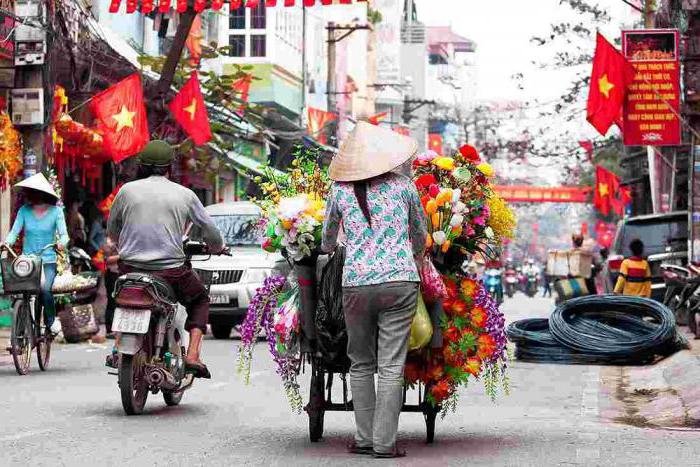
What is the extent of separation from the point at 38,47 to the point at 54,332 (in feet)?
27.4

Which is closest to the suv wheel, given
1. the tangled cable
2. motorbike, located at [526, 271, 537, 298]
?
the tangled cable

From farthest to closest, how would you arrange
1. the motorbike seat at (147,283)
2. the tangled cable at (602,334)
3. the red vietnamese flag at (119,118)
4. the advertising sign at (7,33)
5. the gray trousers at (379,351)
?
the red vietnamese flag at (119,118)
the advertising sign at (7,33)
the tangled cable at (602,334)
the motorbike seat at (147,283)
the gray trousers at (379,351)

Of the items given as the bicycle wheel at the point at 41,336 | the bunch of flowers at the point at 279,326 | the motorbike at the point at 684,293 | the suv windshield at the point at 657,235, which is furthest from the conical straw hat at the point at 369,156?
the suv windshield at the point at 657,235

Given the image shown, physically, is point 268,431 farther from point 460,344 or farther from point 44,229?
point 44,229

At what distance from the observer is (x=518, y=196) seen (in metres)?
90.5

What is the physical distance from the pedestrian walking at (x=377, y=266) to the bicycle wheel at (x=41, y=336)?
20.1 feet

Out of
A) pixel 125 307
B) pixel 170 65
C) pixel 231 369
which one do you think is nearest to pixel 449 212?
pixel 125 307

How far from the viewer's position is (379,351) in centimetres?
805

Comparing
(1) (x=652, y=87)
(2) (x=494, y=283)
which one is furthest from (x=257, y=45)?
(1) (x=652, y=87)

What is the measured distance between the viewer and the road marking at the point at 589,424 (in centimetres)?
814

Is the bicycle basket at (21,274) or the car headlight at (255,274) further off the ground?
the bicycle basket at (21,274)

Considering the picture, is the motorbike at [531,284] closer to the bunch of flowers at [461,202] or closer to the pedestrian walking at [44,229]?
the pedestrian walking at [44,229]

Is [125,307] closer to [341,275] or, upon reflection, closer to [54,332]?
[341,275]

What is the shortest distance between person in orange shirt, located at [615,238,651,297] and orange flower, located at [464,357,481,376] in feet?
46.4
